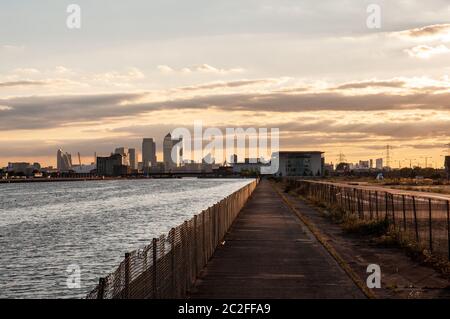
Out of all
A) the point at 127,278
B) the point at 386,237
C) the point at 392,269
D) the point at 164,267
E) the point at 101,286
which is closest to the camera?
the point at 101,286

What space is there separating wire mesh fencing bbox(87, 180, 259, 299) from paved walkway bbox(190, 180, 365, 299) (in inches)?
20.5

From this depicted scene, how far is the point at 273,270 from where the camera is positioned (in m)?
21.3

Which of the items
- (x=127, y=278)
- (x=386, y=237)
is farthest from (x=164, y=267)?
(x=386, y=237)

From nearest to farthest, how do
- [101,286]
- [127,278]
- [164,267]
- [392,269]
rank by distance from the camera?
[101,286]
[127,278]
[164,267]
[392,269]

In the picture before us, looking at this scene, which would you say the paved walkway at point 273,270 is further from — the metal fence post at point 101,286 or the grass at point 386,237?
the metal fence post at point 101,286

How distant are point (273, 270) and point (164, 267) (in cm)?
696

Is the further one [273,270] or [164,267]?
[273,270]

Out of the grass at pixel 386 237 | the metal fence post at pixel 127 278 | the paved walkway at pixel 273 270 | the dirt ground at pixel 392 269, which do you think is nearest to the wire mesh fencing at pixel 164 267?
the metal fence post at pixel 127 278

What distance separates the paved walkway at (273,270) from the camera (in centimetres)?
1734

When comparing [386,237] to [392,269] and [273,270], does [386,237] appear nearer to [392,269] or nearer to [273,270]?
[392,269]

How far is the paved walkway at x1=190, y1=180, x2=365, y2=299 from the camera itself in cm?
1734

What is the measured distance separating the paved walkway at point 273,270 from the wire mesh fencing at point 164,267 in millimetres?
520

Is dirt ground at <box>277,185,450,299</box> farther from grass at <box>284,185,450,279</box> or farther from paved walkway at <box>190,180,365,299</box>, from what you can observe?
paved walkway at <box>190,180,365,299</box>
